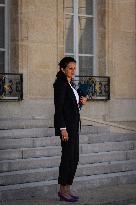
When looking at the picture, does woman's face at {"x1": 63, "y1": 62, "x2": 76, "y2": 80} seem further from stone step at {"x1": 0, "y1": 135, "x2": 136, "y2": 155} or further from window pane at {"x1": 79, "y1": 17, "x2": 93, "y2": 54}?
window pane at {"x1": 79, "y1": 17, "x2": 93, "y2": 54}

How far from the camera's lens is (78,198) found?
28.8ft

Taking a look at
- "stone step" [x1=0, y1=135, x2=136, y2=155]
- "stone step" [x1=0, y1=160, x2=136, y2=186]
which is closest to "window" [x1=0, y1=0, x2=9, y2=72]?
"stone step" [x1=0, y1=135, x2=136, y2=155]

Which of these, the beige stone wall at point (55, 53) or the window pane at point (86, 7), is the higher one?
the window pane at point (86, 7)

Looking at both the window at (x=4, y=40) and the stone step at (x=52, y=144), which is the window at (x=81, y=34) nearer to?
the window at (x=4, y=40)

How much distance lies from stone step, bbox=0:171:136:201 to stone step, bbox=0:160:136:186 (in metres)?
0.11

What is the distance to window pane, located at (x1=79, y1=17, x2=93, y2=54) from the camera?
15.7m

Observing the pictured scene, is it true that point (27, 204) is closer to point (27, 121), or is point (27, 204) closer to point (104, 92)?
point (27, 121)

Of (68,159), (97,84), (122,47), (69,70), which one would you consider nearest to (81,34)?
(122,47)

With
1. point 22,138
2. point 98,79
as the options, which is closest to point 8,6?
point 98,79

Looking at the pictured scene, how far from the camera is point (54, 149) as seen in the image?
11.1 metres

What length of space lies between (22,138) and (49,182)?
1966 millimetres

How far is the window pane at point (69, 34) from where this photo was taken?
15.4 m

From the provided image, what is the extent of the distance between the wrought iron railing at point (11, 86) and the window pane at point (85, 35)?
7.05 feet

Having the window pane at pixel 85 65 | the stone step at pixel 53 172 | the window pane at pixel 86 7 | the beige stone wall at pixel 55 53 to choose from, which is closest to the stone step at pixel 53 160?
the stone step at pixel 53 172
